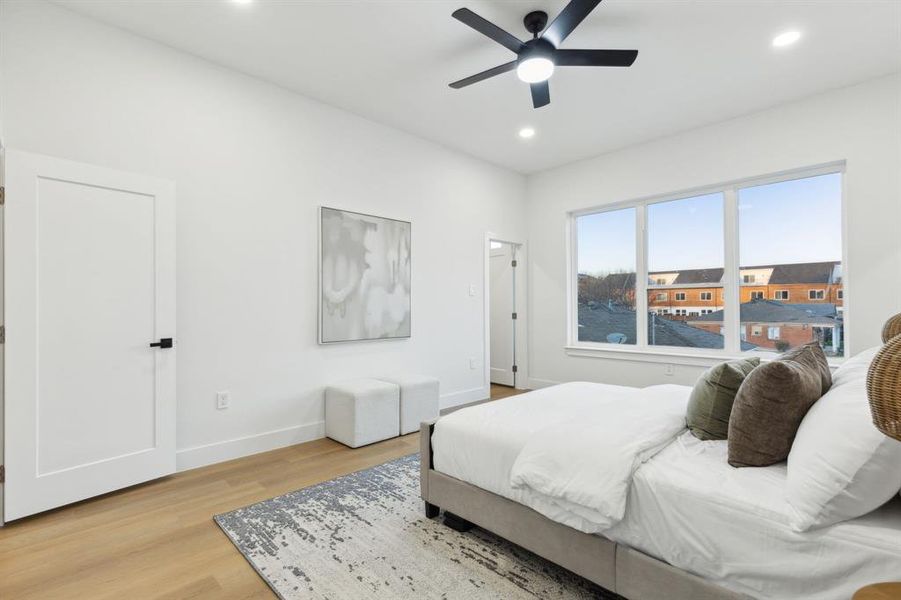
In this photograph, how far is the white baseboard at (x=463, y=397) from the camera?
16.0 ft

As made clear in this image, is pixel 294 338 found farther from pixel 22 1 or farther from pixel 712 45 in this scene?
pixel 712 45

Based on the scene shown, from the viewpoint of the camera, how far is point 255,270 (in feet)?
11.2

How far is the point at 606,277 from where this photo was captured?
5.30m

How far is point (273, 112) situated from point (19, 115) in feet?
5.17

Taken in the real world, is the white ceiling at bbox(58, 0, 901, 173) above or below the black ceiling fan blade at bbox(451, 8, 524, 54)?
above

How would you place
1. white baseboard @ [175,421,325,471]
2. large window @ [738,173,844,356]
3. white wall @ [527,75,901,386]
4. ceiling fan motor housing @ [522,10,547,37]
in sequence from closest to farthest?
1. ceiling fan motor housing @ [522,10,547,37]
2. white baseboard @ [175,421,325,471]
3. white wall @ [527,75,901,386]
4. large window @ [738,173,844,356]

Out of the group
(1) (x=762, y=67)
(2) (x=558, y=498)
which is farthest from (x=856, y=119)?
(2) (x=558, y=498)

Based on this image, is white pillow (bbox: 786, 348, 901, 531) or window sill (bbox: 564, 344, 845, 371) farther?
window sill (bbox: 564, 344, 845, 371)

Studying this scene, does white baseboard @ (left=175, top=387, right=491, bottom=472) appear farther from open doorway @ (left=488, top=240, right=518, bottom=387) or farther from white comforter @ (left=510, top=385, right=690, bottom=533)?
open doorway @ (left=488, top=240, right=518, bottom=387)

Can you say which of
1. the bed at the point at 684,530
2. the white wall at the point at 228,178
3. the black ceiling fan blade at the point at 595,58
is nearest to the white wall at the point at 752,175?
the white wall at the point at 228,178

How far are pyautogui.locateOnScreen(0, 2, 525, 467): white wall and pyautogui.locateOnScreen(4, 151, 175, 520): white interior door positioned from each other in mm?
233

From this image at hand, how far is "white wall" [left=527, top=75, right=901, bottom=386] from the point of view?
135 inches

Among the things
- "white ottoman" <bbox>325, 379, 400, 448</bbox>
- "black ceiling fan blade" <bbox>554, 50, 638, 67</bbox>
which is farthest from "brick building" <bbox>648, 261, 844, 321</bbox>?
"white ottoman" <bbox>325, 379, 400, 448</bbox>

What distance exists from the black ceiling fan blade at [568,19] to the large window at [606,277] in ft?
9.95
